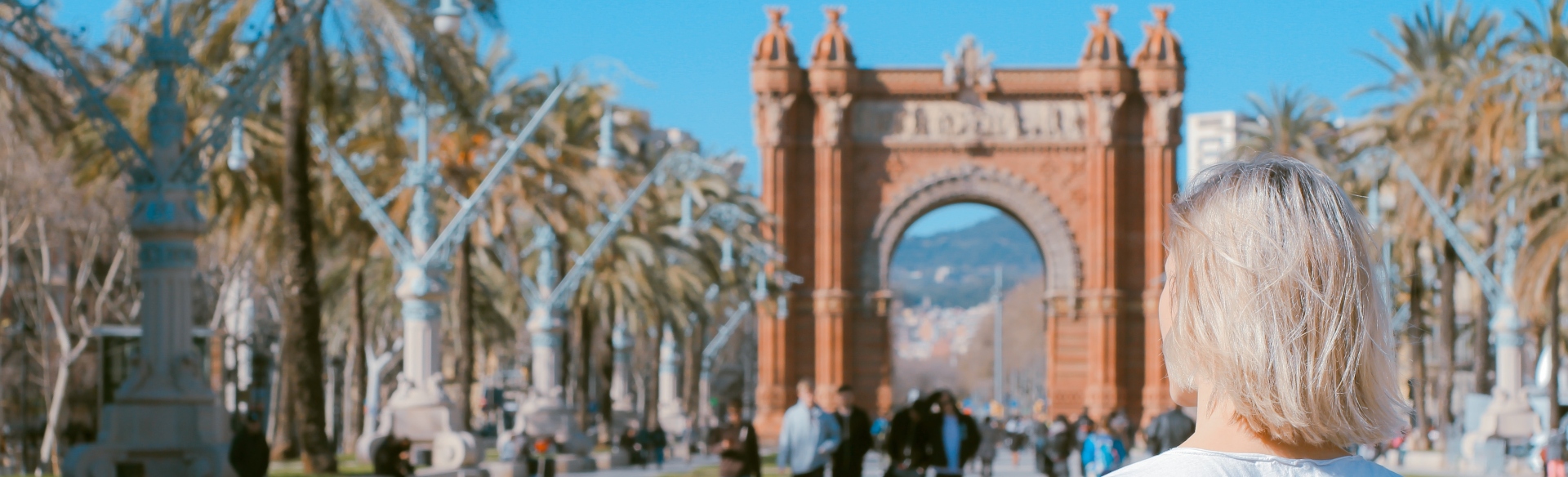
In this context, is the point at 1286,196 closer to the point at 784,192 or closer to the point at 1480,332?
the point at 1480,332

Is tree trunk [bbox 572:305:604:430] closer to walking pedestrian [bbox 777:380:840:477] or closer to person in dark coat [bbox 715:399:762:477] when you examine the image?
person in dark coat [bbox 715:399:762:477]

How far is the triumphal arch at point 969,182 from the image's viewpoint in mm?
56250

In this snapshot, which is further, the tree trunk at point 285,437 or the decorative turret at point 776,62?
the decorative turret at point 776,62

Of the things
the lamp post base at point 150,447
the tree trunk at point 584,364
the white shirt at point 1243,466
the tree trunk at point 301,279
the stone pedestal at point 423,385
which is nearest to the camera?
the white shirt at point 1243,466

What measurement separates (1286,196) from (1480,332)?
33513mm

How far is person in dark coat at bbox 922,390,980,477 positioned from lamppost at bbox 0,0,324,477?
5.86 meters

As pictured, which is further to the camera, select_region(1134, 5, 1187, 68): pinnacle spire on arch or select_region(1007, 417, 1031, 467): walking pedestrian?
select_region(1134, 5, 1187, 68): pinnacle spire on arch

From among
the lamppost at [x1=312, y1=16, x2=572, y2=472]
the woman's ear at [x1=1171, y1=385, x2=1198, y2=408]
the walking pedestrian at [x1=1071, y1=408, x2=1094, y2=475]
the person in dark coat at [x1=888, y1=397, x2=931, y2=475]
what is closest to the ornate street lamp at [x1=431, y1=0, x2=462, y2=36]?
the lamppost at [x1=312, y1=16, x2=572, y2=472]

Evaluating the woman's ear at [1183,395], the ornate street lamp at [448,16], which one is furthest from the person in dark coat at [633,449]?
the woman's ear at [1183,395]

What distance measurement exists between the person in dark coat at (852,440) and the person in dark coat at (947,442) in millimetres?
629

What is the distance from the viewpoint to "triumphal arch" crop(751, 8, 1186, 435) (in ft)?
185

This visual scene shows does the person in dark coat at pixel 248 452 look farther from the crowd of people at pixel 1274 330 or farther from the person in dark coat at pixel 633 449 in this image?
the person in dark coat at pixel 633 449

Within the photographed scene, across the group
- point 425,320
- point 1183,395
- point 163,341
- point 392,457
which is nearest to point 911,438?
point 392,457

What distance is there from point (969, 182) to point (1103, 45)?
575cm
